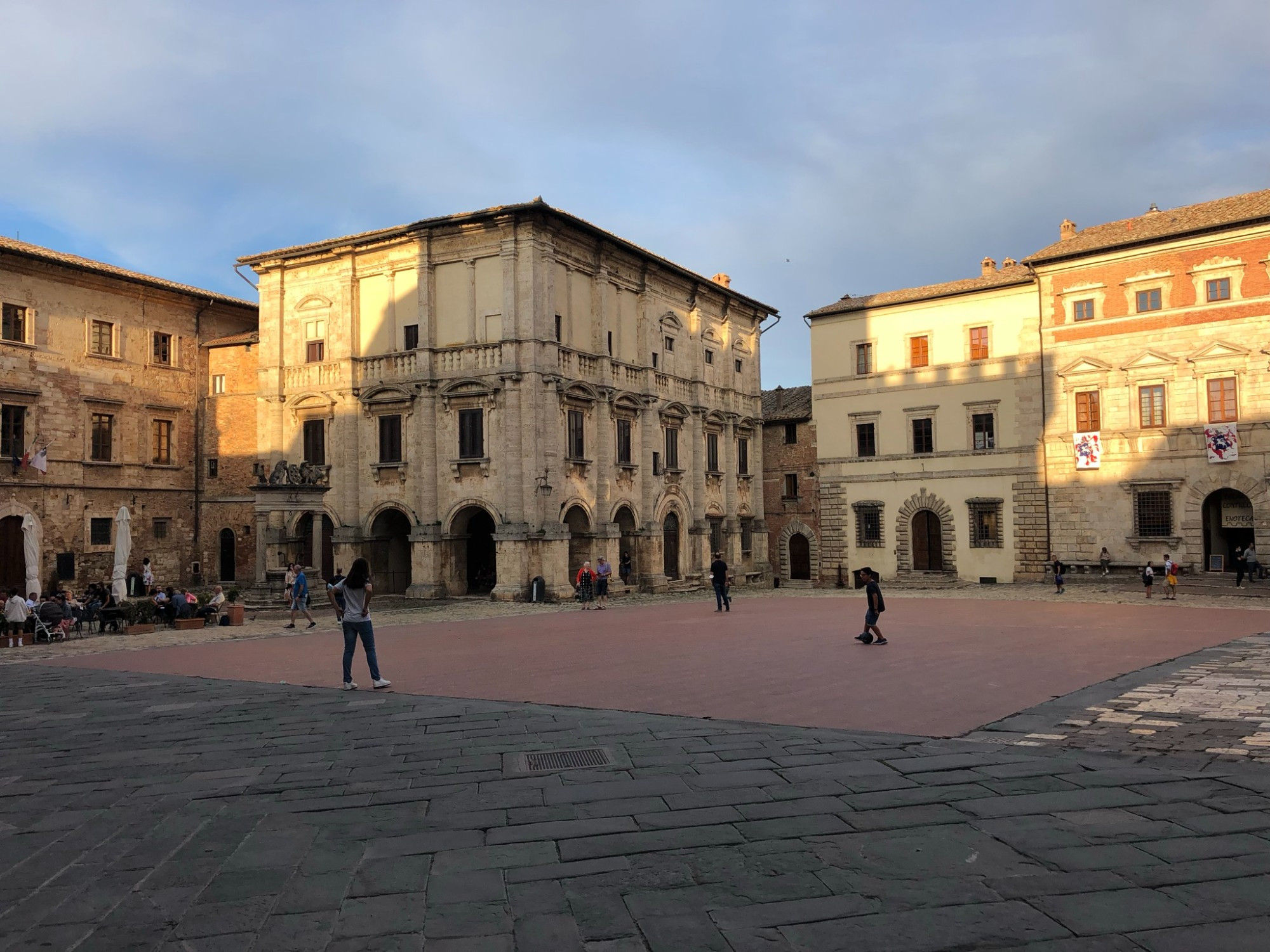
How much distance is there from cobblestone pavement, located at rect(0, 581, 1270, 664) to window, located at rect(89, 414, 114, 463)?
11.7 metres

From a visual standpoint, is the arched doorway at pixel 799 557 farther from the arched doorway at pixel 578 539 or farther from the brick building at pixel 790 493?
the arched doorway at pixel 578 539

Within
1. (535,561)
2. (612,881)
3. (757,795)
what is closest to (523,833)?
(612,881)

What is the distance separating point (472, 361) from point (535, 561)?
7244 mm

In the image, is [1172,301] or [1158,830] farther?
[1172,301]

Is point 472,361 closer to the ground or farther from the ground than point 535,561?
farther from the ground

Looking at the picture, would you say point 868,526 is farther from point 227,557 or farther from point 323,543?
point 227,557

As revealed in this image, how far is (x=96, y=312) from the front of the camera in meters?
34.0

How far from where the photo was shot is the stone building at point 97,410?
31.4 m

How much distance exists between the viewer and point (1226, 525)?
31.9 m

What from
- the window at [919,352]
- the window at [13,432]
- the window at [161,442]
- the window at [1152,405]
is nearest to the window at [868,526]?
the window at [919,352]

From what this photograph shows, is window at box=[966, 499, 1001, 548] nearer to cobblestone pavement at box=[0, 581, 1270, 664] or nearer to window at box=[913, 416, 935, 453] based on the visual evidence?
cobblestone pavement at box=[0, 581, 1270, 664]

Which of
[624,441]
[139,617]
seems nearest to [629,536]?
[624,441]

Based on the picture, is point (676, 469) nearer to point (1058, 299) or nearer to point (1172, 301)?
point (1058, 299)

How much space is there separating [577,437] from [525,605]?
6842 millimetres
